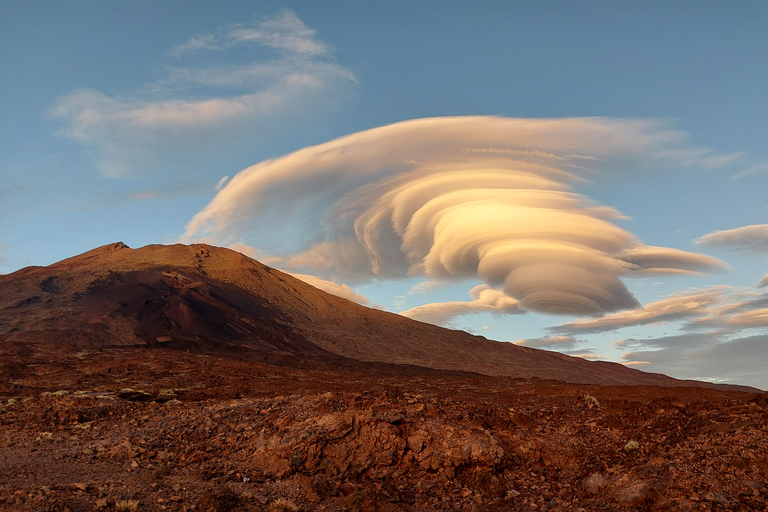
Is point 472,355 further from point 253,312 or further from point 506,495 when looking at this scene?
point 506,495

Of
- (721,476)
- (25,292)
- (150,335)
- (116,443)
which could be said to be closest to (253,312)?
(150,335)

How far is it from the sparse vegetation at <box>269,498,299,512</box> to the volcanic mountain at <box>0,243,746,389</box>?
5914 centimetres

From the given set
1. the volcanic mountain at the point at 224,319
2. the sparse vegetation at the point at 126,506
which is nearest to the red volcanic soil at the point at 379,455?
the sparse vegetation at the point at 126,506

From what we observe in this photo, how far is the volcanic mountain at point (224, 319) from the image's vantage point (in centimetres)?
7819

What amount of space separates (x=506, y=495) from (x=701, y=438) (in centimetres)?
456

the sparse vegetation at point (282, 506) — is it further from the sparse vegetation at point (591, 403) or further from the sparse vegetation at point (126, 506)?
the sparse vegetation at point (591, 403)

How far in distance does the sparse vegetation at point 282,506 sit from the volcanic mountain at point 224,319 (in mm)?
59138

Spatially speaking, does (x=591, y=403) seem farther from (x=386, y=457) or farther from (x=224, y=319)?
(x=224, y=319)

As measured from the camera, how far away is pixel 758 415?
12.8m

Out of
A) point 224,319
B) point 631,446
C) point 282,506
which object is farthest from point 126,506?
point 224,319

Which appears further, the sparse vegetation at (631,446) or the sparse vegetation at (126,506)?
the sparse vegetation at (631,446)

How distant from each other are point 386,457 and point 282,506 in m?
2.90

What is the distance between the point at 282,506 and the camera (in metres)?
10.5

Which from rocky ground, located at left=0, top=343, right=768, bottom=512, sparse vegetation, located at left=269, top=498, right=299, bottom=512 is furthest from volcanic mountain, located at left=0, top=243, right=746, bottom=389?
sparse vegetation, located at left=269, top=498, right=299, bottom=512
